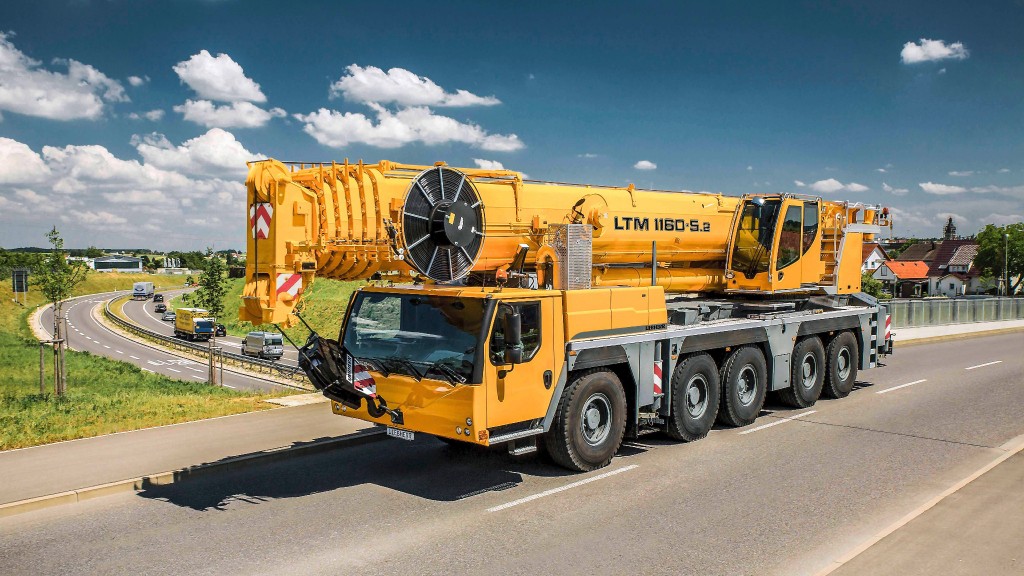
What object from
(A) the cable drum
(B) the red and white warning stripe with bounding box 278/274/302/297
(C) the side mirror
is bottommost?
(C) the side mirror

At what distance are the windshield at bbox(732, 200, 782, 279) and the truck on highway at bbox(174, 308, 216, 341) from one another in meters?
53.3

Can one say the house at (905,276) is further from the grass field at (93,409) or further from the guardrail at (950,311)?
the grass field at (93,409)

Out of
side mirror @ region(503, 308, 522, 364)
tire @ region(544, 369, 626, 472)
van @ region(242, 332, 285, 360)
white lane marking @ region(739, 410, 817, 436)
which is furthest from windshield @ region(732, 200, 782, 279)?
van @ region(242, 332, 285, 360)

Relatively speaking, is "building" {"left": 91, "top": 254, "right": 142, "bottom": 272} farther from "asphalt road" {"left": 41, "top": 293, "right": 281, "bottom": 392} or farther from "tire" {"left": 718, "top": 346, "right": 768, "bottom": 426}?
"tire" {"left": 718, "top": 346, "right": 768, "bottom": 426}

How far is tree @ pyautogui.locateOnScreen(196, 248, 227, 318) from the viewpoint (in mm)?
32312

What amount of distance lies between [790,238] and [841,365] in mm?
3030

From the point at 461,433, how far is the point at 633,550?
84.2 inches

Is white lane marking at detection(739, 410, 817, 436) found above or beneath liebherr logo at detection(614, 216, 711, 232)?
beneath

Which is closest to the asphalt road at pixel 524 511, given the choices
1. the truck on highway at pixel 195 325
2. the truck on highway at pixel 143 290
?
the truck on highway at pixel 195 325

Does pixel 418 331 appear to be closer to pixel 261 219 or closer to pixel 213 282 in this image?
pixel 261 219

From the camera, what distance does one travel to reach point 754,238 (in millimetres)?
13180

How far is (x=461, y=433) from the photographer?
7699mm

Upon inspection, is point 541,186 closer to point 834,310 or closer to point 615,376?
point 615,376

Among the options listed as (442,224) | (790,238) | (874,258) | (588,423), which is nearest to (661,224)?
(790,238)
